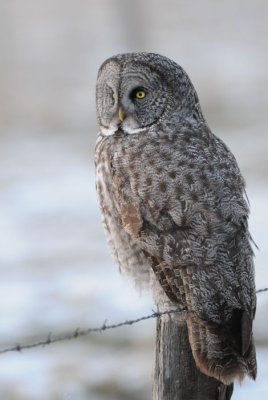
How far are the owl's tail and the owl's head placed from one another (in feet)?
3.88

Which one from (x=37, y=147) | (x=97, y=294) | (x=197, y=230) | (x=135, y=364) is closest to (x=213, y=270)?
(x=197, y=230)

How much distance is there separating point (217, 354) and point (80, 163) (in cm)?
1033

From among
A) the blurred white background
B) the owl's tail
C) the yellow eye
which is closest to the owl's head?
the yellow eye

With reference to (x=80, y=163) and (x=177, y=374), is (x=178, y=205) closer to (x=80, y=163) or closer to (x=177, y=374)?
(x=177, y=374)

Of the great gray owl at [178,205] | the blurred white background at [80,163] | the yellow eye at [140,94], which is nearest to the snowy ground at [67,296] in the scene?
the blurred white background at [80,163]

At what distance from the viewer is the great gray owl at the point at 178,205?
3812mm

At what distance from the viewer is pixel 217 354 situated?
375cm

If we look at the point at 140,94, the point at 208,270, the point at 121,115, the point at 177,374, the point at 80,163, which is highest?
the point at 80,163

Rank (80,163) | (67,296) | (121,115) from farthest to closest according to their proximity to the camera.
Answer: (80,163), (67,296), (121,115)

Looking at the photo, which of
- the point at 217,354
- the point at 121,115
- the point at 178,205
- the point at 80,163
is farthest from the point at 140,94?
the point at 80,163

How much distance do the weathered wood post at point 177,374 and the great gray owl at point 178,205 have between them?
0.06m

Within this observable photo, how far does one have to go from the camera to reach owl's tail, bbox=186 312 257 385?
3.67 meters

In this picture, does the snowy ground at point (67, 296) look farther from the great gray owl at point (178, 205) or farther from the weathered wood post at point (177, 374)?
the weathered wood post at point (177, 374)

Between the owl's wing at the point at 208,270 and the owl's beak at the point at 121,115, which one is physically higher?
the owl's beak at the point at 121,115
